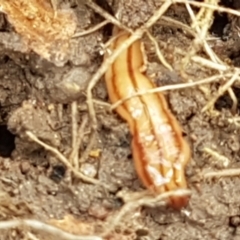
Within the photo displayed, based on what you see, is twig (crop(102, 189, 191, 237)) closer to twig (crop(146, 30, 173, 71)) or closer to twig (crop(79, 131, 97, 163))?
twig (crop(79, 131, 97, 163))

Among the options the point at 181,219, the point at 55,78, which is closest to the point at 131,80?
the point at 55,78

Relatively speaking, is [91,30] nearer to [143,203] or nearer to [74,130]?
[74,130]

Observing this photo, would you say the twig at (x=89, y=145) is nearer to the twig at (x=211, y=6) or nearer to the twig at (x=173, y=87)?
the twig at (x=173, y=87)

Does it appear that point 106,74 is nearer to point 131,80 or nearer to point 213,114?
point 131,80

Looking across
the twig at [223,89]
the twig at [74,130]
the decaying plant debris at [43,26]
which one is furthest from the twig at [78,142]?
the twig at [223,89]

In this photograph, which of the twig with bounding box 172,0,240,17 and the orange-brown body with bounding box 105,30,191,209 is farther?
the twig with bounding box 172,0,240,17

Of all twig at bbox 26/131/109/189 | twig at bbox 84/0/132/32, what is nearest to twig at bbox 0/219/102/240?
twig at bbox 26/131/109/189
